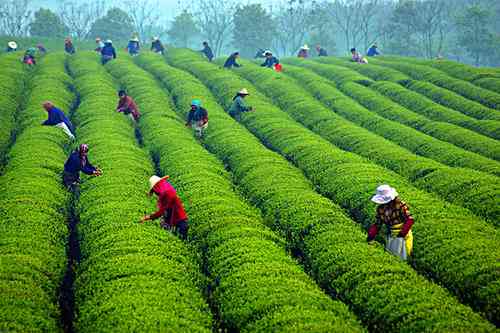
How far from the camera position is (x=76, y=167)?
65.5 feet

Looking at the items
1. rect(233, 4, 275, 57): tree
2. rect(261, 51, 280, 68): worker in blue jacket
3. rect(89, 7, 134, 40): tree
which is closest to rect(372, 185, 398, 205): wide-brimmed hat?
rect(261, 51, 280, 68): worker in blue jacket

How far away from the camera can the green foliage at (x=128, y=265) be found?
1096cm

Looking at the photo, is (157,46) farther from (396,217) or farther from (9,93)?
(396,217)

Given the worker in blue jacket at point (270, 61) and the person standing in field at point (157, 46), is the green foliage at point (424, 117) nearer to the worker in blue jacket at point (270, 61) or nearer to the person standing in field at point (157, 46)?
the worker in blue jacket at point (270, 61)

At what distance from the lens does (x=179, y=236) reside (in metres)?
15.9

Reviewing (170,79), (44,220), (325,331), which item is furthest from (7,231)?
(170,79)

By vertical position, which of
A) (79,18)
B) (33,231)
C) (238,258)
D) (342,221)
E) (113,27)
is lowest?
(342,221)

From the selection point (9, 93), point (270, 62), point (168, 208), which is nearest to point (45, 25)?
point (270, 62)

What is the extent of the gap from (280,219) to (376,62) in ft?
140

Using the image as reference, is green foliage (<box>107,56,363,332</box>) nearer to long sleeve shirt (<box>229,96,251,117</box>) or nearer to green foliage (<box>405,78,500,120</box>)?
long sleeve shirt (<box>229,96,251,117</box>)

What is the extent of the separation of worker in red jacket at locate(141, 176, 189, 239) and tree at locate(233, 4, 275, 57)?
3039 inches

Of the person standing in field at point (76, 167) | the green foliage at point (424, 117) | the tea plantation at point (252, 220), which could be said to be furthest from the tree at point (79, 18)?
the person standing in field at point (76, 167)

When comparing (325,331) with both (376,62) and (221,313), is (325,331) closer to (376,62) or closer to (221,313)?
(221,313)

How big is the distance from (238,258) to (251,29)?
Answer: 260ft
